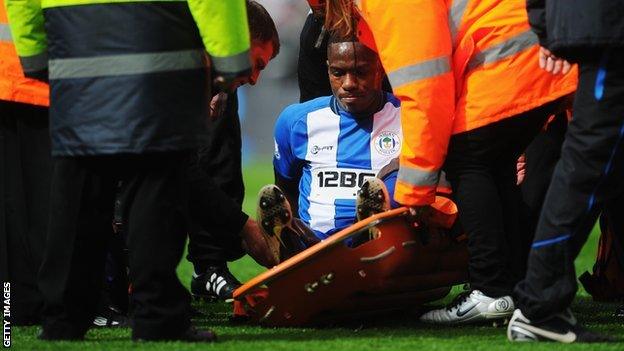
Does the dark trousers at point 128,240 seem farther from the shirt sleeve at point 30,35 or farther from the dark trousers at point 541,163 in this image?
the dark trousers at point 541,163

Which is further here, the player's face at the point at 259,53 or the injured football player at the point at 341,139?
the injured football player at the point at 341,139

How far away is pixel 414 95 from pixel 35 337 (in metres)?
1.48

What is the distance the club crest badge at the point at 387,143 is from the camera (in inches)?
Answer: 213

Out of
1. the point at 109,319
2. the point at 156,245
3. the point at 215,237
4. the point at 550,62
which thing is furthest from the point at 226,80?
the point at 215,237

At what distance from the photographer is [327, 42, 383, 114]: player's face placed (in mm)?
5379

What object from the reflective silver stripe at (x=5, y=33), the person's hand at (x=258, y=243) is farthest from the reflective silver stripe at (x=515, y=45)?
the reflective silver stripe at (x=5, y=33)

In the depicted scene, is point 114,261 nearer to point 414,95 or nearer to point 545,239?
point 414,95

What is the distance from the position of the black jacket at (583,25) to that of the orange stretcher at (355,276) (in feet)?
3.24

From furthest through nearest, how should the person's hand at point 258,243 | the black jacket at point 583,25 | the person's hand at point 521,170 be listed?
the person's hand at point 521,170 < the person's hand at point 258,243 < the black jacket at point 583,25

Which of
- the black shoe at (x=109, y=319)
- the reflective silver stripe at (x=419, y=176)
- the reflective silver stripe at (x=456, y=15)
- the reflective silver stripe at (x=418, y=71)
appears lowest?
the black shoe at (x=109, y=319)

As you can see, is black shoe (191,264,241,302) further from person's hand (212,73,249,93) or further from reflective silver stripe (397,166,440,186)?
person's hand (212,73,249,93)

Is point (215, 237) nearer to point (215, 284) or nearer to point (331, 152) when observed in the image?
point (215, 284)

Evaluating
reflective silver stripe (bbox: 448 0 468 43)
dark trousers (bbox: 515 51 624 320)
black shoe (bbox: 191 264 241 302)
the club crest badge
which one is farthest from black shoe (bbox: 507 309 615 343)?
black shoe (bbox: 191 264 241 302)

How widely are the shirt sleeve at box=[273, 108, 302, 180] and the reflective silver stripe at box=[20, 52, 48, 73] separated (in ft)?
4.95
